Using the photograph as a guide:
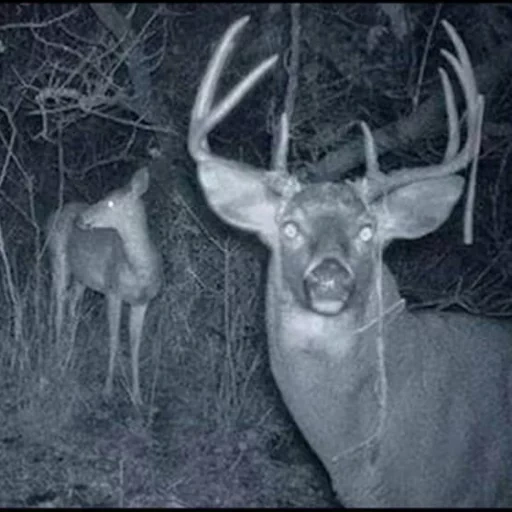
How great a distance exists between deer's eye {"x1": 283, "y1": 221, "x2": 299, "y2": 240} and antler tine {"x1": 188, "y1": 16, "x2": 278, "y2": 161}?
0.51 metres

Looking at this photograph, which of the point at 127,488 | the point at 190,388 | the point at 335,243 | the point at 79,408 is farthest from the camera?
the point at 190,388

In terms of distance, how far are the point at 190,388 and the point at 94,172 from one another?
11.1ft

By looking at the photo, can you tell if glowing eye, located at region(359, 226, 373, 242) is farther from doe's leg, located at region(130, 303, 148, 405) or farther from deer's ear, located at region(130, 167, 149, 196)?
deer's ear, located at region(130, 167, 149, 196)

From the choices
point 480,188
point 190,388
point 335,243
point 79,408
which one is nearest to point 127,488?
point 79,408

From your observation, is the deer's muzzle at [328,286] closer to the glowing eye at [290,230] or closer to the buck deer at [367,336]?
the buck deer at [367,336]

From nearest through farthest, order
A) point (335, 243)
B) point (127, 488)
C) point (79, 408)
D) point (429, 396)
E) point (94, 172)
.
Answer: point (335, 243)
point (429, 396)
point (127, 488)
point (79, 408)
point (94, 172)

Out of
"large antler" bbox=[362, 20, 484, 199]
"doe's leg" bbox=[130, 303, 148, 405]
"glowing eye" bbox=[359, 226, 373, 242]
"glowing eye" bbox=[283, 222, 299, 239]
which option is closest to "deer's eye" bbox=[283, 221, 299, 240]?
"glowing eye" bbox=[283, 222, 299, 239]

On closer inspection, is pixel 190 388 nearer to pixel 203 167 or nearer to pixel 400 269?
pixel 400 269

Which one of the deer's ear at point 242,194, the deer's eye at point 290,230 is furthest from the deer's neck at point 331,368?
the deer's ear at point 242,194

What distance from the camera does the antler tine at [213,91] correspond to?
4668 millimetres

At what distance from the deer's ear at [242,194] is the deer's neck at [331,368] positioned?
0.86 feet

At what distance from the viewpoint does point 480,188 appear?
8703 millimetres

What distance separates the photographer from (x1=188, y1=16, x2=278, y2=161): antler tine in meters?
4.67

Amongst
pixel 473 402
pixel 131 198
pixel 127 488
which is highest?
pixel 131 198
